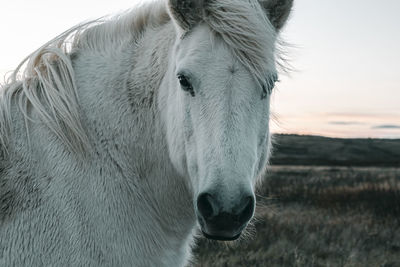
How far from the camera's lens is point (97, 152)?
10.1ft

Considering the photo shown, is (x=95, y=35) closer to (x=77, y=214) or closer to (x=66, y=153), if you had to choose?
(x=66, y=153)

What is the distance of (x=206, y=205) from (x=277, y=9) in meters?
1.61

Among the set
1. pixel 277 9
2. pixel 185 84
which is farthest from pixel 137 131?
pixel 277 9

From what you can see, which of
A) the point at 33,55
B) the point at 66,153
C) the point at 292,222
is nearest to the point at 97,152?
the point at 66,153

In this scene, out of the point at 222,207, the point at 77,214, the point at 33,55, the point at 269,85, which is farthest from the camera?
the point at 33,55

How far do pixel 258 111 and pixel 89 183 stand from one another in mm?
1243

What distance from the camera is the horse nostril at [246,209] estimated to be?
8.40 feet

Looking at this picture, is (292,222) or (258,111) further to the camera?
(292,222)

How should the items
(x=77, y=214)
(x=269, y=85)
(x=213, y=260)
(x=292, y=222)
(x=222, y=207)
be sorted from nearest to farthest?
1. (x=222, y=207)
2. (x=77, y=214)
3. (x=269, y=85)
4. (x=213, y=260)
5. (x=292, y=222)

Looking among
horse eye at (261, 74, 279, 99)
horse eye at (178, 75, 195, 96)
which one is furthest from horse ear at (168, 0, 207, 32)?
horse eye at (261, 74, 279, 99)

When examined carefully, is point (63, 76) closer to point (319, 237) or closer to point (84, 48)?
point (84, 48)

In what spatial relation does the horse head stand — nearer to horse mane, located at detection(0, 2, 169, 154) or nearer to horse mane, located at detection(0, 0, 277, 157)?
horse mane, located at detection(0, 0, 277, 157)

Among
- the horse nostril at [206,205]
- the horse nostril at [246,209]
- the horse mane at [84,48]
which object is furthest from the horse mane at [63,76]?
the horse nostril at [246,209]

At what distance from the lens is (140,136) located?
3.19m
